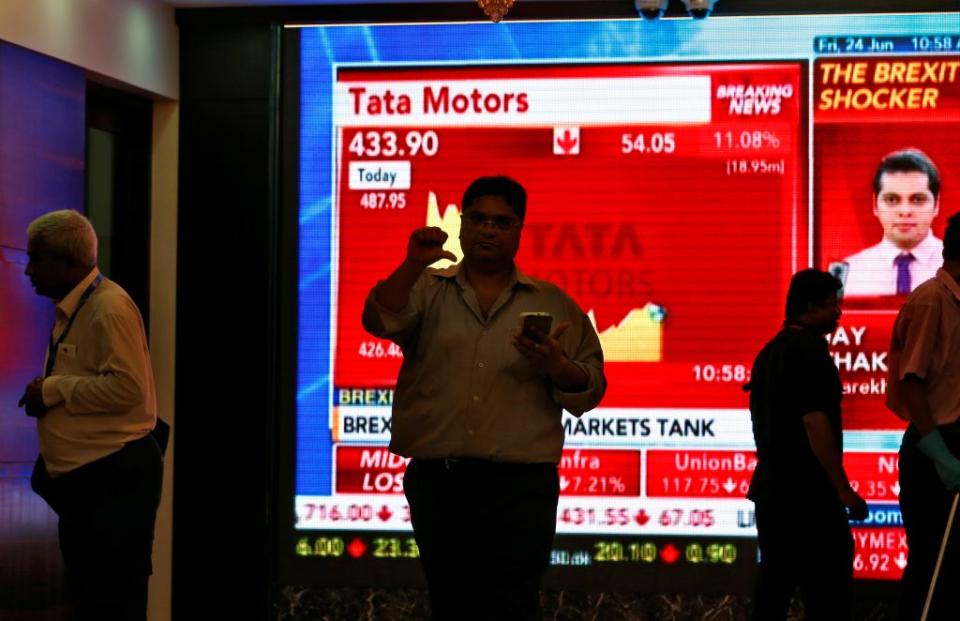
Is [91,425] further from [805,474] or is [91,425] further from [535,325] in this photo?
[805,474]

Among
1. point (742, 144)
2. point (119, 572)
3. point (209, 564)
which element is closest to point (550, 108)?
point (742, 144)

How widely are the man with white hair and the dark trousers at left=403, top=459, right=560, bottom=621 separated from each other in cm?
104

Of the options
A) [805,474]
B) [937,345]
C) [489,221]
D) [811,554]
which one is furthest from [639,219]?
[489,221]

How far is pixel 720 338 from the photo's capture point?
19.8ft

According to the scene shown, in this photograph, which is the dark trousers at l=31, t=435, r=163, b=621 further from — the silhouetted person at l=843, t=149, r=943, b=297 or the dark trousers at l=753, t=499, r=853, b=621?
Result: the silhouetted person at l=843, t=149, r=943, b=297

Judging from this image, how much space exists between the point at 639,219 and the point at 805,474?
5.48 ft

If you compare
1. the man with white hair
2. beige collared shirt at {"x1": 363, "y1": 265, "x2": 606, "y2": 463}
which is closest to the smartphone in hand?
beige collared shirt at {"x1": 363, "y1": 265, "x2": 606, "y2": 463}

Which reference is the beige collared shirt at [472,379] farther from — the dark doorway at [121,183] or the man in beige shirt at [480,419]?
the dark doorway at [121,183]

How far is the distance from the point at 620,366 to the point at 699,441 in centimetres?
44

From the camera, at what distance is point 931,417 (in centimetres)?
425

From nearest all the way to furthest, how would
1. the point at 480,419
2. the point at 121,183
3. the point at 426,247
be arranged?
the point at 426,247 < the point at 480,419 < the point at 121,183

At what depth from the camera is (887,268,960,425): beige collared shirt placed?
13.9 feet

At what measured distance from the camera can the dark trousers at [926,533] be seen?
4.20 metres

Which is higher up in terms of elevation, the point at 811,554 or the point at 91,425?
the point at 91,425
